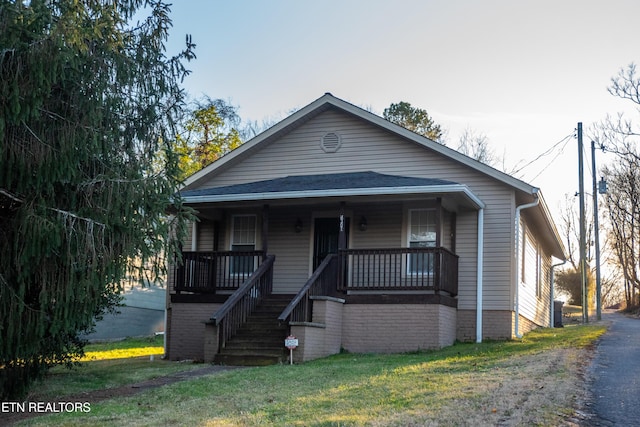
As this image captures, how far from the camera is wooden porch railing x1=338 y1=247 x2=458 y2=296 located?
15.0 meters

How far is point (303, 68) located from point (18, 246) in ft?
44.2

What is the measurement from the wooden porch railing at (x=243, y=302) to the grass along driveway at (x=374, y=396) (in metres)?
2.04

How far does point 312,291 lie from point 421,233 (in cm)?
325

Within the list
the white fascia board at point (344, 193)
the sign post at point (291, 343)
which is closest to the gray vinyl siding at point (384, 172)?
the white fascia board at point (344, 193)

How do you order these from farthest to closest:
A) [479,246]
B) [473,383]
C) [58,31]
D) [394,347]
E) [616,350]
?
[479,246] < [394,347] < [616,350] < [473,383] < [58,31]

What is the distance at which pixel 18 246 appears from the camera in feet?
26.3

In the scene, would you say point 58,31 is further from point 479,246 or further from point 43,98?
point 479,246

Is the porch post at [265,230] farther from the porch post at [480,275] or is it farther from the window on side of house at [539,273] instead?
the window on side of house at [539,273]

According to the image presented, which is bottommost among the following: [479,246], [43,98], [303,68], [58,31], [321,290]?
[321,290]

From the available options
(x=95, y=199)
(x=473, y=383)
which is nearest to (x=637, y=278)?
(x=473, y=383)

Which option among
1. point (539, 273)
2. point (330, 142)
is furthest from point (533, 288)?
point (330, 142)

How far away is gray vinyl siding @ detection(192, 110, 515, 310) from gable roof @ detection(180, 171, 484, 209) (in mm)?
507

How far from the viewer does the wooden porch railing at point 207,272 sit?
16656 millimetres

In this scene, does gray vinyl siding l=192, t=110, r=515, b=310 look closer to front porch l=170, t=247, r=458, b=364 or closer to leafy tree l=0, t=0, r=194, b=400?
front porch l=170, t=247, r=458, b=364
